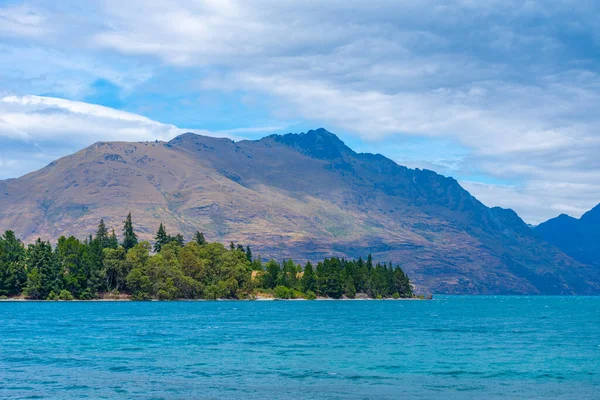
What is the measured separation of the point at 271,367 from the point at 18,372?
26031mm

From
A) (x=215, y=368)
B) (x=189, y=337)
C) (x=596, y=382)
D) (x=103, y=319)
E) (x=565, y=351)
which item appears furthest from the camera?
(x=103, y=319)

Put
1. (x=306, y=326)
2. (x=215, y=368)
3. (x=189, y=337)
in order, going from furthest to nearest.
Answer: (x=306, y=326) → (x=189, y=337) → (x=215, y=368)

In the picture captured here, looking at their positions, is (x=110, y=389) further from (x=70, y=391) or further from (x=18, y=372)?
(x=18, y=372)

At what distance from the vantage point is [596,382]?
72.2 m

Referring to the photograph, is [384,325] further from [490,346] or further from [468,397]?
[468,397]

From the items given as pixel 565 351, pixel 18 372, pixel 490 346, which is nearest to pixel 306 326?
pixel 490 346

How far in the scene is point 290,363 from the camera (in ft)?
271

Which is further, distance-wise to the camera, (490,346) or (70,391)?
(490,346)

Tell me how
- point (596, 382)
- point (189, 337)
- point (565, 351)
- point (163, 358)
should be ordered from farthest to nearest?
point (189, 337), point (565, 351), point (163, 358), point (596, 382)

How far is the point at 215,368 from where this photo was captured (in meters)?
77.8

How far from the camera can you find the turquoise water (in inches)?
2539

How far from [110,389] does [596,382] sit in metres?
47.0

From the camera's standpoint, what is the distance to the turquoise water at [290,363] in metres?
64.5

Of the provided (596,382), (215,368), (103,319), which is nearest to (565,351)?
(596,382)
